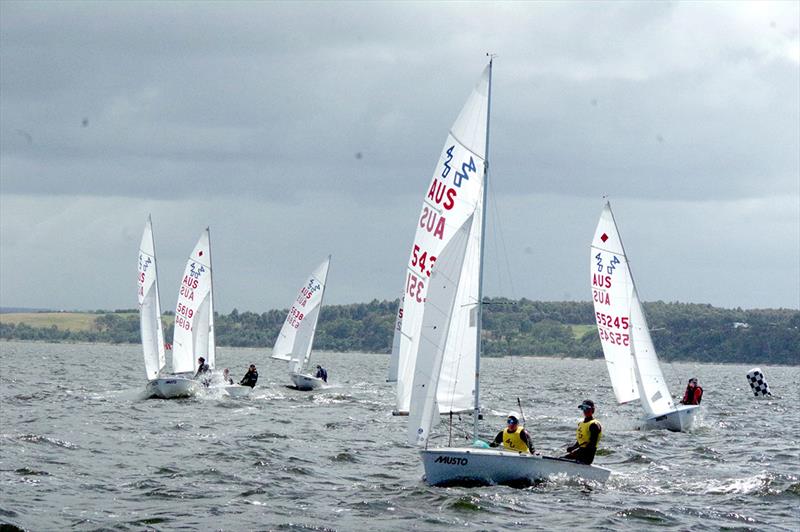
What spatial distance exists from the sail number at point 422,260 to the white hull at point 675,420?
47.8ft

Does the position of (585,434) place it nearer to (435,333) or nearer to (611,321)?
(435,333)

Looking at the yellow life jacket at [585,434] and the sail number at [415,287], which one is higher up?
the sail number at [415,287]

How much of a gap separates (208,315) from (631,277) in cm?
1717

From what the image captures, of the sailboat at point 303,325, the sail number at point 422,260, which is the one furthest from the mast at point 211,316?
the sail number at point 422,260

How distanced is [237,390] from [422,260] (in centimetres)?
2329

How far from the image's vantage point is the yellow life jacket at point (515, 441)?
2128 centimetres

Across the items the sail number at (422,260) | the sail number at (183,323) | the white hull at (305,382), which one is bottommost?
the white hull at (305,382)

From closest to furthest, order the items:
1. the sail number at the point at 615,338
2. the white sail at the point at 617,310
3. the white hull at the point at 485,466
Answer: the white hull at the point at 485,466, the white sail at the point at 617,310, the sail number at the point at 615,338

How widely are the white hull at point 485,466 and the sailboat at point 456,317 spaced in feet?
0.05

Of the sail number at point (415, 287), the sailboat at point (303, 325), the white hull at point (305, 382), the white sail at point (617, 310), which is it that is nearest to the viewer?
the sail number at point (415, 287)

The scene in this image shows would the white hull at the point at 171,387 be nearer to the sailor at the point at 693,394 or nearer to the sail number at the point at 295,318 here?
the sail number at the point at 295,318

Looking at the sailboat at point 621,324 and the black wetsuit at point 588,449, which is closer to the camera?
the black wetsuit at point 588,449

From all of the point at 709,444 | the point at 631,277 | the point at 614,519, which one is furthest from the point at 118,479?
the point at 631,277

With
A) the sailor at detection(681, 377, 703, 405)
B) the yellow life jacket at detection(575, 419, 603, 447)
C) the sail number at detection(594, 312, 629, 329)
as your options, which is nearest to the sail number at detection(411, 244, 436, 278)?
the yellow life jacket at detection(575, 419, 603, 447)
